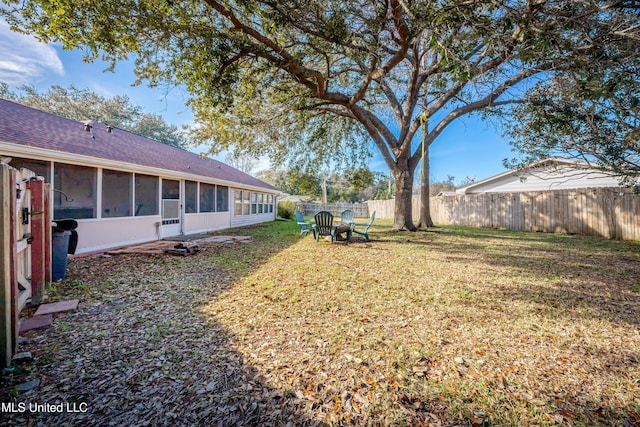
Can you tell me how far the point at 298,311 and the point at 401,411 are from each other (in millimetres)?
1937

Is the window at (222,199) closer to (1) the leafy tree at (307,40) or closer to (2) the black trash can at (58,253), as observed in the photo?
(1) the leafy tree at (307,40)

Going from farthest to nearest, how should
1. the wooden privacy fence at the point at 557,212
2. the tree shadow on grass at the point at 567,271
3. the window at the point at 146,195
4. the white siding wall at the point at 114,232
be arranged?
the wooden privacy fence at the point at 557,212 → the window at the point at 146,195 → the white siding wall at the point at 114,232 → the tree shadow on grass at the point at 567,271

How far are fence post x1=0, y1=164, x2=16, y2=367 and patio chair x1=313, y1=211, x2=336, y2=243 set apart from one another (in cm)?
720

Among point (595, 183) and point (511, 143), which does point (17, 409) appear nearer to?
point (511, 143)

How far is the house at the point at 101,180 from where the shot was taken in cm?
627

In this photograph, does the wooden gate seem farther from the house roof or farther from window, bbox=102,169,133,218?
window, bbox=102,169,133,218

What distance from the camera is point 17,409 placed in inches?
75.2

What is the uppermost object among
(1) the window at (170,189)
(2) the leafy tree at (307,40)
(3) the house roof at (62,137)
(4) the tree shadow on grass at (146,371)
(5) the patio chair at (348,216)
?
(2) the leafy tree at (307,40)

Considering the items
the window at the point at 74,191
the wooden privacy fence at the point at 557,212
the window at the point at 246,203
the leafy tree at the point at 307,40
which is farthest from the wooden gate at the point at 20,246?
the wooden privacy fence at the point at 557,212

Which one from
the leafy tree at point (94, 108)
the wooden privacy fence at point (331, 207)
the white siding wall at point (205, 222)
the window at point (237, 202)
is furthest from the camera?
the wooden privacy fence at point (331, 207)

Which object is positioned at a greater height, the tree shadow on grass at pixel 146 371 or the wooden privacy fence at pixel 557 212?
the wooden privacy fence at pixel 557 212

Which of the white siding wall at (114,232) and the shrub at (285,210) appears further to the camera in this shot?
the shrub at (285,210)

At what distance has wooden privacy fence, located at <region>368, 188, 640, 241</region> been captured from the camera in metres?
9.52

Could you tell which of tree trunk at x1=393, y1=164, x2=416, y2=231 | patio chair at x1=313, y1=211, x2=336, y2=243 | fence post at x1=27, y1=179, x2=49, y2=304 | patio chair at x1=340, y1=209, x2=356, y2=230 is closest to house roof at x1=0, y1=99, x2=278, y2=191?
fence post at x1=27, y1=179, x2=49, y2=304
